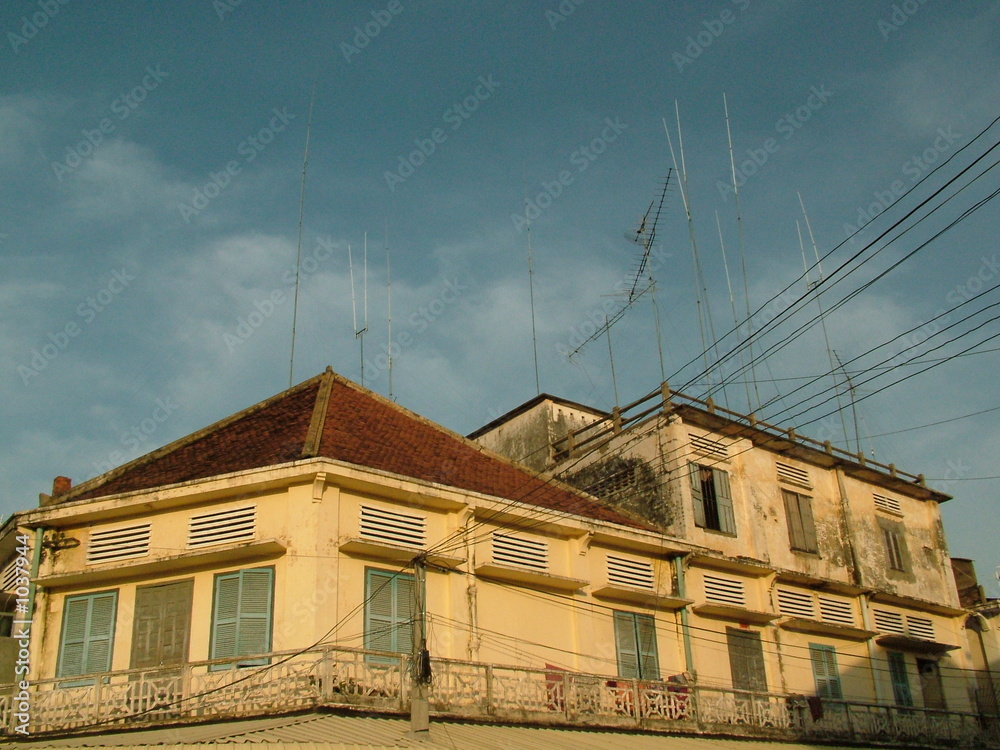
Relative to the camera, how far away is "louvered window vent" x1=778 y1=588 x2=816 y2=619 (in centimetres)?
2338

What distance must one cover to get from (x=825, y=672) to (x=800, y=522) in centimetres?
354

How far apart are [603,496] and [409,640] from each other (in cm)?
852

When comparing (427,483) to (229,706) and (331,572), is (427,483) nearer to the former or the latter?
(331,572)

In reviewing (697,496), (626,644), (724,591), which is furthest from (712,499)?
(626,644)

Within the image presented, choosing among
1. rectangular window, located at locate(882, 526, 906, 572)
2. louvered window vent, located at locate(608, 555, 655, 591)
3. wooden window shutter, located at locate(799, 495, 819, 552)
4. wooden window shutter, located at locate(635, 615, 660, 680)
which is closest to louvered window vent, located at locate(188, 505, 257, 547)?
louvered window vent, located at locate(608, 555, 655, 591)

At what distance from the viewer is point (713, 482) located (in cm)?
2356

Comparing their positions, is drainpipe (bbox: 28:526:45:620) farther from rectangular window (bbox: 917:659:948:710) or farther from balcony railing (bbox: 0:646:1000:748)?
rectangular window (bbox: 917:659:948:710)

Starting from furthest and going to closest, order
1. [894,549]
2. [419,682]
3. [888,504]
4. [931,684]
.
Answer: [888,504] < [894,549] < [931,684] < [419,682]

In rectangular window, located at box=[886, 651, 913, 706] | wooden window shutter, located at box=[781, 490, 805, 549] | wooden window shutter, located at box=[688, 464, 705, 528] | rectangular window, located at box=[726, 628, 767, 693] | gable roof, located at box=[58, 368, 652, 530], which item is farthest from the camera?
rectangular window, located at box=[886, 651, 913, 706]

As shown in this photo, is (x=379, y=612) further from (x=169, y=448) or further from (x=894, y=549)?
(x=894, y=549)

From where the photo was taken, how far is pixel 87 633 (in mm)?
17172

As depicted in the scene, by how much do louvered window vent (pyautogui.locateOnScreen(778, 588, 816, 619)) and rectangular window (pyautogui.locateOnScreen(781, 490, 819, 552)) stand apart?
45.3 inches

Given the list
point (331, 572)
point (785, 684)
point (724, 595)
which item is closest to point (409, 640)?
point (331, 572)

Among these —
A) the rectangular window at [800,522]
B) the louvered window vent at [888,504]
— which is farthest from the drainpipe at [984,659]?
the rectangular window at [800,522]
